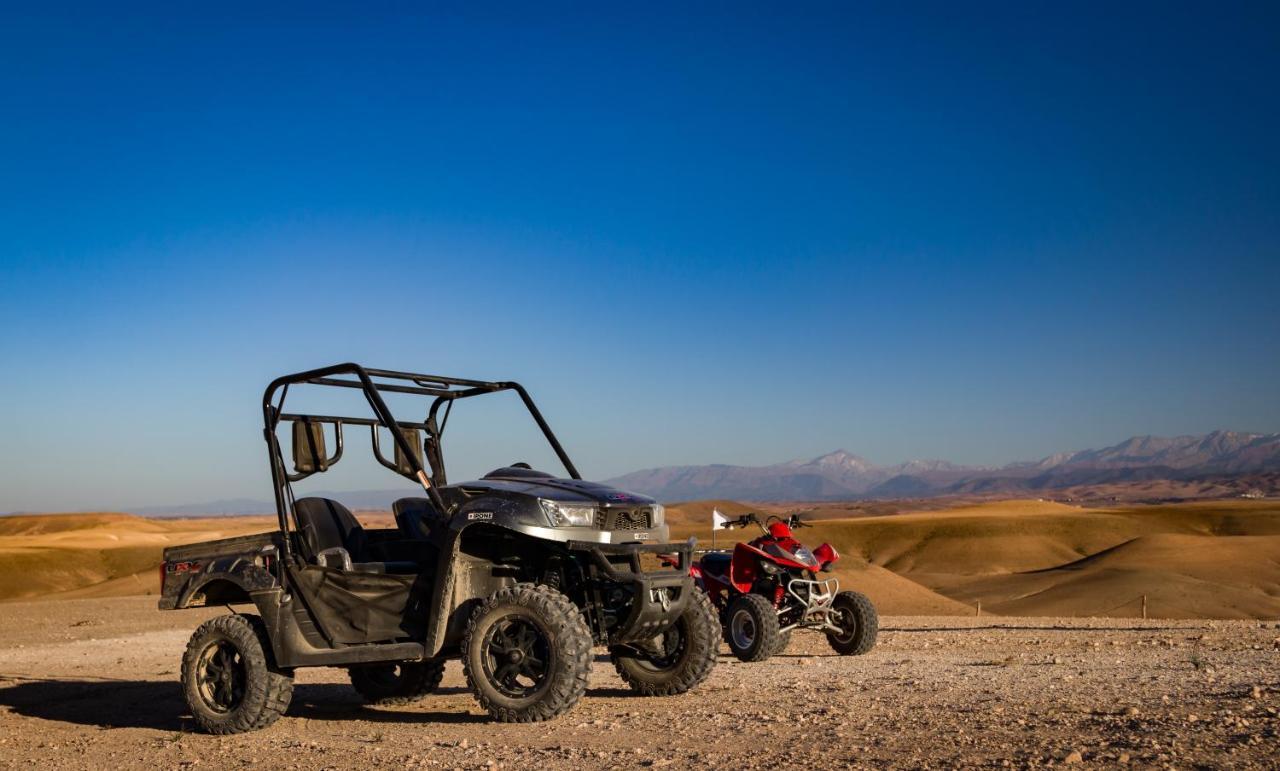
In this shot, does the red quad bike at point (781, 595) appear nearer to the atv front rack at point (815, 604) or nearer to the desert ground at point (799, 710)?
the atv front rack at point (815, 604)

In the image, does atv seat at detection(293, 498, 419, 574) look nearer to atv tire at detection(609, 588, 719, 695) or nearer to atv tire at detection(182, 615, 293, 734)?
atv tire at detection(182, 615, 293, 734)

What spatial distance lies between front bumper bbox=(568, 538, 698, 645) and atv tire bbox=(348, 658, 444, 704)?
7.29 ft

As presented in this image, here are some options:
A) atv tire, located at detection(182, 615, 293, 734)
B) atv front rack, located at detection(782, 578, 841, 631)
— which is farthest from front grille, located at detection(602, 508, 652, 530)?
atv front rack, located at detection(782, 578, 841, 631)

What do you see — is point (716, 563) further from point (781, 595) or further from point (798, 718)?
point (798, 718)

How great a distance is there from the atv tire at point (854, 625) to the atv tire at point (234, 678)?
7.17 meters

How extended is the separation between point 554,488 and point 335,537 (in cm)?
214

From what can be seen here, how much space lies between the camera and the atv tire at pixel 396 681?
1052 centimetres

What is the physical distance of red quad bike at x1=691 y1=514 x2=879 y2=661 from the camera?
45.1 feet

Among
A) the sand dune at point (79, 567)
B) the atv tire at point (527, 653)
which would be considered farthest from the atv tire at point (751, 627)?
the sand dune at point (79, 567)

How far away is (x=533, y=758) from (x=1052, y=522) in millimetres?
89155

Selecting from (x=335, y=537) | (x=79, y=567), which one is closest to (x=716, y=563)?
(x=335, y=537)

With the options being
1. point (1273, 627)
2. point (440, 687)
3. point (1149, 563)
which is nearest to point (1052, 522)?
point (1149, 563)

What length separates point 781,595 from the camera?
14250 millimetres

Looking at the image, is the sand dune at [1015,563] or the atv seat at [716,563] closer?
the atv seat at [716,563]
